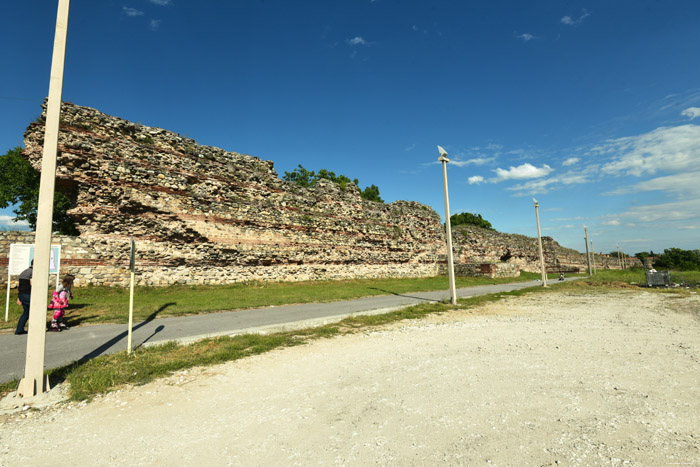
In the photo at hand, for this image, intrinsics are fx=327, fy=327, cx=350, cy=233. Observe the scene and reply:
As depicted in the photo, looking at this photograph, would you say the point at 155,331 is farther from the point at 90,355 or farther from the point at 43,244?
the point at 43,244

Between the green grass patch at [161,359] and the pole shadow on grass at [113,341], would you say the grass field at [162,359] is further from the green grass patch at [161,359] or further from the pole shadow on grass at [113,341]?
the pole shadow on grass at [113,341]

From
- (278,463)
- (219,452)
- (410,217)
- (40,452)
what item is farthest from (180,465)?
(410,217)

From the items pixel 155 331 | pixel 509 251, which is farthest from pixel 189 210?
pixel 509 251

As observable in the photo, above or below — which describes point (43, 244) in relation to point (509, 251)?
below

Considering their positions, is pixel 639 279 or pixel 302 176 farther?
pixel 302 176

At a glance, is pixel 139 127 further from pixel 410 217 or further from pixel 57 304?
pixel 410 217

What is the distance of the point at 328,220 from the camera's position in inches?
984

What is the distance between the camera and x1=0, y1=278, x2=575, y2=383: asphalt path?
5801mm

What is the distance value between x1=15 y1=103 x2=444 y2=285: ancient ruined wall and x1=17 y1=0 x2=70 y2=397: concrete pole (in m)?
12.2

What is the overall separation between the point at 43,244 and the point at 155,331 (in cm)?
396

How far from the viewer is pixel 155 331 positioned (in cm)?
775

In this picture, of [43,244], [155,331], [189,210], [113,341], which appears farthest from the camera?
[189,210]

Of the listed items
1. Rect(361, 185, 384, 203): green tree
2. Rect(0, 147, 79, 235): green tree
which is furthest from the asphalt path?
Rect(361, 185, 384, 203): green tree

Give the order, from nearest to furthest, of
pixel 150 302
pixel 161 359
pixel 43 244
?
pixel 43 244 → pixel 161 359 → pixel 150 302
